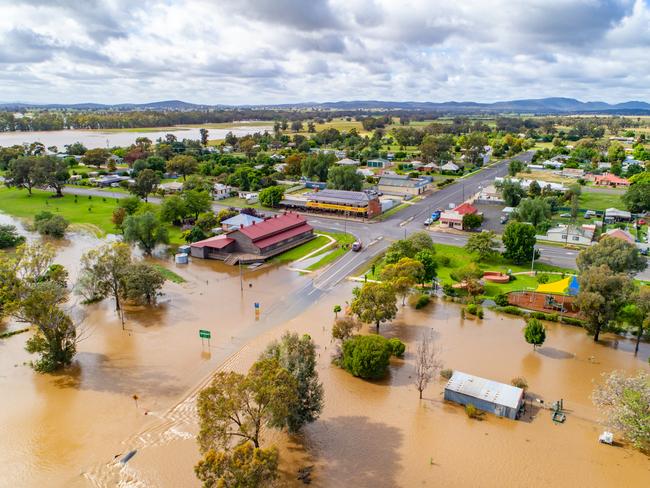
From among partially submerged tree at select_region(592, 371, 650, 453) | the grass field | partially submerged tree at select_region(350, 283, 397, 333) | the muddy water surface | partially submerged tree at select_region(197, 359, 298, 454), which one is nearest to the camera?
partially submerged tree at select_region(197, 359, 298, 454)

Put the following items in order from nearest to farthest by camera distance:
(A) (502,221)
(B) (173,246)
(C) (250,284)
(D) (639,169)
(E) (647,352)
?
(E) (647,352), (C) (250,284), (B) (173,246), (A) (502,221), (D) (639,169)

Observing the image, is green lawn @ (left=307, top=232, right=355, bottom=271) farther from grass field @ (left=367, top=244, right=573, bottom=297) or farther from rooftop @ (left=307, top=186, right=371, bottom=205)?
rooftop @ (left=307, top=186, right=371, bottom=205)

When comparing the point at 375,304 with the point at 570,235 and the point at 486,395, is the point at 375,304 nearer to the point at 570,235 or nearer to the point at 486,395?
the point at 486,395

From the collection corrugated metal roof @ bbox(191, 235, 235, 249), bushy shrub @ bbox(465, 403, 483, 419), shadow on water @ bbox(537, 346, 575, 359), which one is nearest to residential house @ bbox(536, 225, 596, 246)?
shadow on water @ bbox(537, 346, 575, 359)

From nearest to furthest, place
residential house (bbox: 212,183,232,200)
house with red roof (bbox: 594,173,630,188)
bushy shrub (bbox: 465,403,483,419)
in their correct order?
bushy shrub (bbox: 465,403,483,419), residential house (bbox: 212,183,232,200), house with red roof (bbox: 594,173,630,188)

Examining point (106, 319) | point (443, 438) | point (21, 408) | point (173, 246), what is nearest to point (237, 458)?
point (443, 438)

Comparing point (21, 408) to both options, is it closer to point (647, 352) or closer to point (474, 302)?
point (474, 302)
